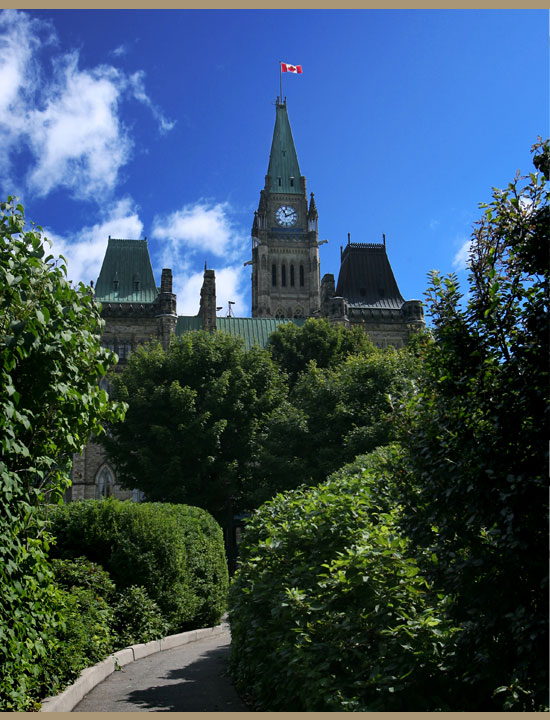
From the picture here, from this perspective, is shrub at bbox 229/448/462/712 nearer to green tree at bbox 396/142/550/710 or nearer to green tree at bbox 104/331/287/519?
green tree at bbox 396/142/550/710

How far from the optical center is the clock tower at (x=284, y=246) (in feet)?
297

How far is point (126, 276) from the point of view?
74438 mm

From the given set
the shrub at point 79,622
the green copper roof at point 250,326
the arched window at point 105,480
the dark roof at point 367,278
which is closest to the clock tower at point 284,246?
the dark roof at point 367,278

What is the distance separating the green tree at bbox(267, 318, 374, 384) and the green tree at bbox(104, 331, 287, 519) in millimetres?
9835

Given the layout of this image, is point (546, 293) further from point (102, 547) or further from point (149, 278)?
point (149, 278)

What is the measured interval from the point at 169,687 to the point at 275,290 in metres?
82.2

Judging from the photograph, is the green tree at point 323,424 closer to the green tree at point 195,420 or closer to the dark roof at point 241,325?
the green tree at point 195,420

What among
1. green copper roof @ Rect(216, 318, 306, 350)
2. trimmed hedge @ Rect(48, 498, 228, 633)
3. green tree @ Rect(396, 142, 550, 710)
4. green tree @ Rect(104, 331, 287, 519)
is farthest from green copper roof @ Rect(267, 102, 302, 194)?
green tree @ Rect(396, 142, 550, 710)

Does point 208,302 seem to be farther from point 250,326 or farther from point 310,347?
point 310,347

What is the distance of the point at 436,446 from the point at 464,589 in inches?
45.1

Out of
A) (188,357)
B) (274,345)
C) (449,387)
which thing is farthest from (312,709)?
(274,345)

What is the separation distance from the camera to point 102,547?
14656 mm

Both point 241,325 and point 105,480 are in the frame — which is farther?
point 241,325

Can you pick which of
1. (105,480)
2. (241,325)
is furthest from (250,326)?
(105,480)
